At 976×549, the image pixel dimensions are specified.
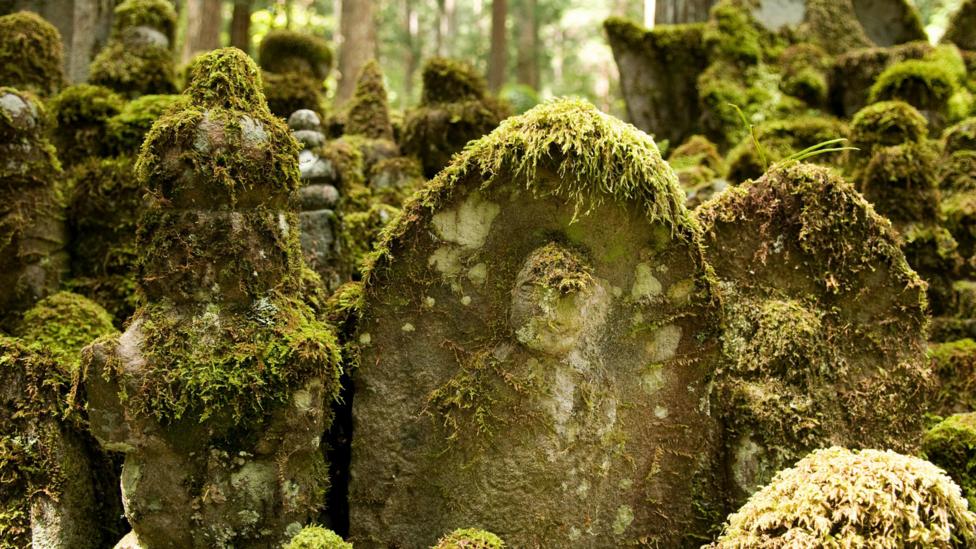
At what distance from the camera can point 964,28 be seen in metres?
9.52

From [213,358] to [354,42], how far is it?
8.84 meters

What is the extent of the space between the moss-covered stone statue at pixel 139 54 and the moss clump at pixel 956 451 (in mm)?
6274

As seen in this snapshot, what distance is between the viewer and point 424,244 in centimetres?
357

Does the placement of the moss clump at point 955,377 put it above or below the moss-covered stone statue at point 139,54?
below

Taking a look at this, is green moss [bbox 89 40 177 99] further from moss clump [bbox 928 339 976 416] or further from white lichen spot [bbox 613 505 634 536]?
moss clump [bbox 928 339 976 416]

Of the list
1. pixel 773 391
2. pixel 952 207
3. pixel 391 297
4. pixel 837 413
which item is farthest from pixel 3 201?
pixel 952 207

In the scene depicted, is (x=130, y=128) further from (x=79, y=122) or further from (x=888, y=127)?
(x=888, y=127)

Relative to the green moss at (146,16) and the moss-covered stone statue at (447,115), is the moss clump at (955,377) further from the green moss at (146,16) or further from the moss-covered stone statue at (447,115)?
the green moss at (146,16)

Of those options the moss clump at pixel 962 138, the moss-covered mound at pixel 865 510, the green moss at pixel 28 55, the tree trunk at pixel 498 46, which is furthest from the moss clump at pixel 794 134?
the tree trunk at pixel 498 46

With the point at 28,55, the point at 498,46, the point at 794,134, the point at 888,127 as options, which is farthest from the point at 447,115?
the point at 498,46

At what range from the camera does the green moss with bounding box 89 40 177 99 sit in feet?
21.4

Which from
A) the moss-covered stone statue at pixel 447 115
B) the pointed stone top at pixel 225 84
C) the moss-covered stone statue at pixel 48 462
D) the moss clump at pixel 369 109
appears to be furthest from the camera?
the moss clump at pixel 369 109

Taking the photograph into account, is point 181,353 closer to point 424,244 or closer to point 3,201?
point 424,244

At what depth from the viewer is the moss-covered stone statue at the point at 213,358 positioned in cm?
320
